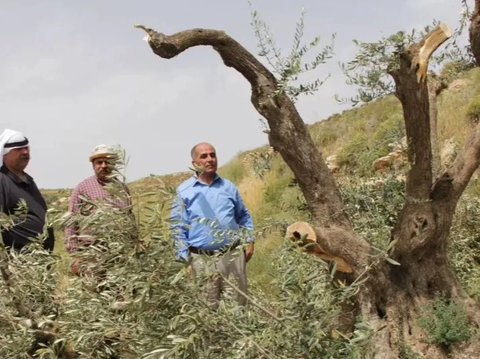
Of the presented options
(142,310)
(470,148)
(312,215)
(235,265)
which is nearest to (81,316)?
(142,310)

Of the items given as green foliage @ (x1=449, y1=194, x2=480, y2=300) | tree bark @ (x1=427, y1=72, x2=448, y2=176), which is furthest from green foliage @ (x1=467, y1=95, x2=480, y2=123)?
tree bark @ (x1=427, y1=72, x2=448, y2=176)

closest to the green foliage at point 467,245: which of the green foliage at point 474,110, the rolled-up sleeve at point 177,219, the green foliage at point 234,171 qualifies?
the rolled-up sleeve at point 177,219

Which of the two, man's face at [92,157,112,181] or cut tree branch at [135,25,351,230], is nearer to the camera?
A: cut tree branch at [135,25,351,230]

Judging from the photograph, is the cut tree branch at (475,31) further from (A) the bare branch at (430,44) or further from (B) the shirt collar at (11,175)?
(B) the shirt collar at (11,175)

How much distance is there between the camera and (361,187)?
6.10m

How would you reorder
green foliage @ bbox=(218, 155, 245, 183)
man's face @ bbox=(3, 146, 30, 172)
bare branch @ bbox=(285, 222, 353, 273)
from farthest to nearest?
green foliage @ bbox=(218, 155, 245, 183), man's face @ bbox=(3, 146, 30, 172), bare branch @ bbox=(285, 222, 353, 273)

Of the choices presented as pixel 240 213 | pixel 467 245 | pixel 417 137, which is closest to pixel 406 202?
pixel 417 137

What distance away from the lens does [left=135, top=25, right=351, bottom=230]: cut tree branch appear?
5066 mm

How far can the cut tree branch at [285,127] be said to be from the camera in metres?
5.07

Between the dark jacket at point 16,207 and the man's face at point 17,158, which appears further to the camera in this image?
the man's face at point 17,158

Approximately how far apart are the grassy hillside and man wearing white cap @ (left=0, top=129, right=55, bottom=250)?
1.74 feet

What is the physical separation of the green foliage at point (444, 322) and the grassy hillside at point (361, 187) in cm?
65

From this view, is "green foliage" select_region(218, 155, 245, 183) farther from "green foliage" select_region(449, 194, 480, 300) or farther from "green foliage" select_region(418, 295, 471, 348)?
"green foliage" select_region(418, 295, 471, 348)

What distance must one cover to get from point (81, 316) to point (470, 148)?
3397 mm
